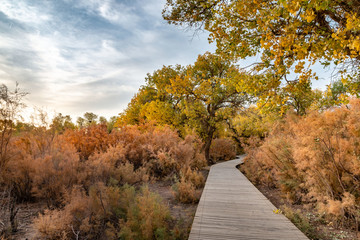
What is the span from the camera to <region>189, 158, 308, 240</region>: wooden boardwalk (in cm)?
285

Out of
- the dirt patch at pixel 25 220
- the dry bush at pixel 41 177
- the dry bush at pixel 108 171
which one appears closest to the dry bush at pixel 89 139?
the dry bush at pixel 108 171

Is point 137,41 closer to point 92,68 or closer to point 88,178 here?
point 92,68

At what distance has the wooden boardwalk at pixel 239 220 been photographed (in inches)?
112

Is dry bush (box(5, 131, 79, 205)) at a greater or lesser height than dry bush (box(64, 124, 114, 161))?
lesser

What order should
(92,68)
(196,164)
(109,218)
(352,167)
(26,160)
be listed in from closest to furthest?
(109,218)
(352,167)
(26,160)
(92,68)
(196,164)

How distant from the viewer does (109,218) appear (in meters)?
3.28

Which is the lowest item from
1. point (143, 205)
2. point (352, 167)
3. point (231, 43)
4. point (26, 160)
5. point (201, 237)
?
point (201, 237)

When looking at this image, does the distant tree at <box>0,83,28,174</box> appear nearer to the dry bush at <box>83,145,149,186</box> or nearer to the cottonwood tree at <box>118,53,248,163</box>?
the dry bush at <box>83,145,149,186</box>

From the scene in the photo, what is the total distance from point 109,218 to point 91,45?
7.49 meters

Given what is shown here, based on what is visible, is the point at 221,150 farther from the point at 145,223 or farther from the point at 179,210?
the point at 145,223

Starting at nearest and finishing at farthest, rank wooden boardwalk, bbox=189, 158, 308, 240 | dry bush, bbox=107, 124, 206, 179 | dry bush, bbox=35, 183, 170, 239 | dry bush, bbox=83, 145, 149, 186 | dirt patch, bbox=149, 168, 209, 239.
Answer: dry bush, bbox=35, 183, 170, 239, wooden boardwalk, bbox=189, 158, 308, 240, dirt patch, bbox=149, 168, 209, 239, dry bush, bbox=83, 145, 149, 186, dry bush, bbox=107, 124, 206, 179

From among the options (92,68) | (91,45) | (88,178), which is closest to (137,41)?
(91,45)

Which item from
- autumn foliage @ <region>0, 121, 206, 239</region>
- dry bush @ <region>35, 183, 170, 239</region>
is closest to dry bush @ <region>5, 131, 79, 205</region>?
autumn foliage @ <region>0, 121, 206, 239</region>

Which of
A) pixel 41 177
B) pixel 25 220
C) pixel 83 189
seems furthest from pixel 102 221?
pixel 41 177
